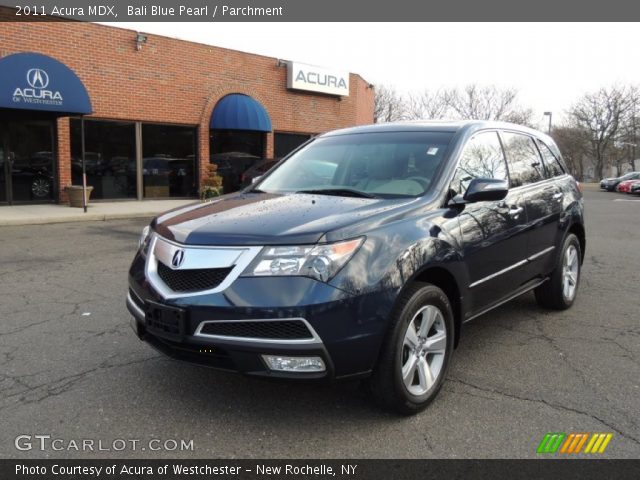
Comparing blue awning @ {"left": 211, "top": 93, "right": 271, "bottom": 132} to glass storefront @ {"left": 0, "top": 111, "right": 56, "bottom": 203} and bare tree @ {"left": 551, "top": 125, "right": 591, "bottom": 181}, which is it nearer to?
glass storefront @ {"left": 0, "top": 111, "right": 56, "bottom": 203}

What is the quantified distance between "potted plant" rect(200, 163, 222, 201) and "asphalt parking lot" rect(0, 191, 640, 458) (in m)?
10.9

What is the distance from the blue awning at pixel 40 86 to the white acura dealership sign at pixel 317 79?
8339 millimetres

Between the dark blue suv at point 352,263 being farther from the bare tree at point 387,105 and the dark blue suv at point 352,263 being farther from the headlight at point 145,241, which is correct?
the bare tree at point 387,105

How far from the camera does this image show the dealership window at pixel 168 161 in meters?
17.1

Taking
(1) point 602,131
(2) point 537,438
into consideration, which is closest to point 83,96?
(2) point 537,438

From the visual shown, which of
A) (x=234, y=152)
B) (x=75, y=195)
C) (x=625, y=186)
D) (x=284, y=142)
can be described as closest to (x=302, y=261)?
(x=75, y=195)

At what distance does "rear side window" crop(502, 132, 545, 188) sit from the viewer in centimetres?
469

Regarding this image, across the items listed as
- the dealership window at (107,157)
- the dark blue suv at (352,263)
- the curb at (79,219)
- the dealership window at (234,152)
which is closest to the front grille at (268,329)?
the dark blue suv at (352,263)

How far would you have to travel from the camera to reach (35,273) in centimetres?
697

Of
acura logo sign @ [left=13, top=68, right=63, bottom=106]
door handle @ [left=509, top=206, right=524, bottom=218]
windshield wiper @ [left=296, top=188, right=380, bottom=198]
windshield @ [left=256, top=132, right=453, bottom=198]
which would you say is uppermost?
acura logo sign @ [left=13, top=68, right=63, bottom=106]

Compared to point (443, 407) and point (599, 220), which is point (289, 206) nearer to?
point (443, 407)

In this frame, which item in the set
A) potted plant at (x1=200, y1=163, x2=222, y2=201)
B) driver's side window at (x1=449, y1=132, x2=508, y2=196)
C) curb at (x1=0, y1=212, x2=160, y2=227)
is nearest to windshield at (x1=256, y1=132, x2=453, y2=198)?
driver's side window at (x1=449, y1=132, x2=508, y2=196)

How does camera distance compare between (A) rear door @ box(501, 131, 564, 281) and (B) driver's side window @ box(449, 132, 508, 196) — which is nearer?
(B) driver's side window @ box(449, 132, 508, 196)

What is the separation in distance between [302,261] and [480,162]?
80.5 inches
